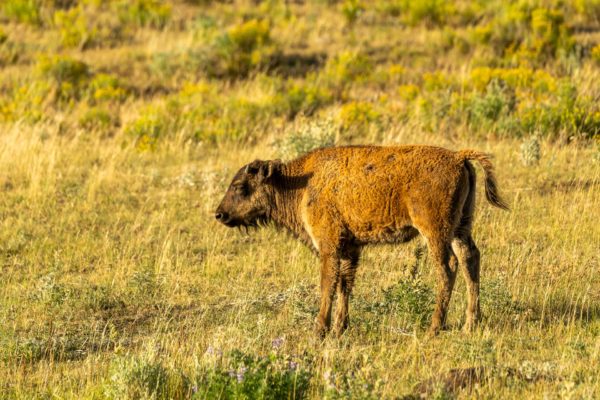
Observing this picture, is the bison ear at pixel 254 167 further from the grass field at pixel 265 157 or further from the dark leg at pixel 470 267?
the dark leg at pixel 470 267

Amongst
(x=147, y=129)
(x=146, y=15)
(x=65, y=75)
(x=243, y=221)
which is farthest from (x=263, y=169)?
(x=146, y=15)

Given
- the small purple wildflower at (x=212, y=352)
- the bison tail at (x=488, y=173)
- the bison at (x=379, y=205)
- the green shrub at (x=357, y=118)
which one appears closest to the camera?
the small purple wildflower at (x=212, y=352)

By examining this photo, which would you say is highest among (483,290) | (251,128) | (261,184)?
(251,128)

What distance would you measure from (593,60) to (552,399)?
15000mm

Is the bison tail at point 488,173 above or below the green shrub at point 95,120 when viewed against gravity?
below

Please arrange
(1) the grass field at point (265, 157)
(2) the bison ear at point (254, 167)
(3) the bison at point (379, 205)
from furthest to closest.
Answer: (2) the bison ear at point (254, 167) → (3) the bison at point (379, 205) → (1) the grass field at point (265, 157)

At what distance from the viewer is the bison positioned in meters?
8.98

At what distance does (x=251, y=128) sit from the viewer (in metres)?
18.3

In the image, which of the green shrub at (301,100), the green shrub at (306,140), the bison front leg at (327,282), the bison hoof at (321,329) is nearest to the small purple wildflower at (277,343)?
the bison hoof at (321,329)

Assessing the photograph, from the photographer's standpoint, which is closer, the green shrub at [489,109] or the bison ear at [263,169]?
the bison ear at [263,169]

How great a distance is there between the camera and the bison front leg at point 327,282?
9.37 meters

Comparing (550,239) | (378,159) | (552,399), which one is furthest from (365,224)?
(550,239)

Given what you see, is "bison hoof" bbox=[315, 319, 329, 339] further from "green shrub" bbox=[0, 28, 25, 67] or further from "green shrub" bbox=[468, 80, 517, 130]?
"green shrub" bbox=[0, 28, 25, 67]

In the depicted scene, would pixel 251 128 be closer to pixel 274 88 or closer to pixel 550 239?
pixel 274 88
